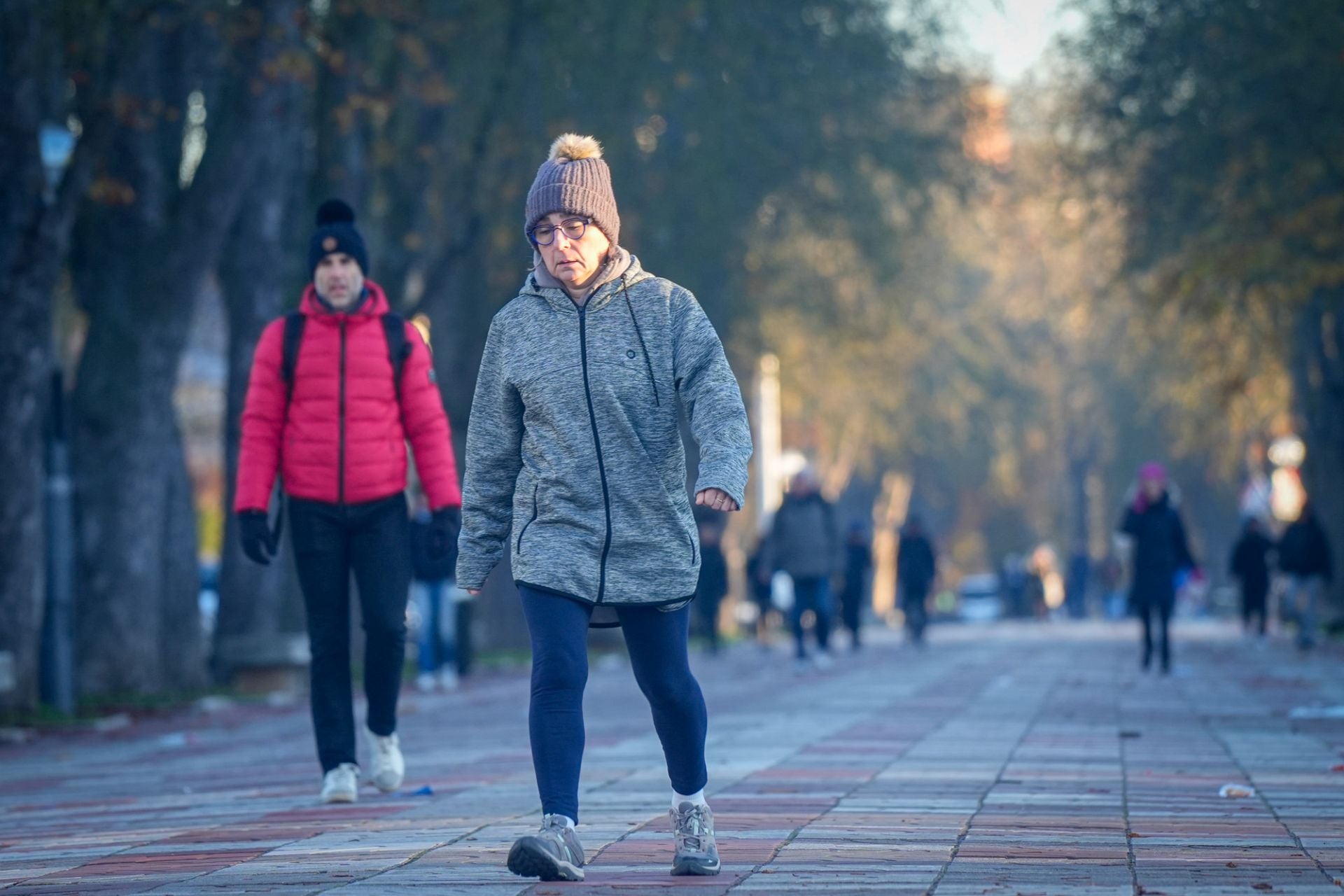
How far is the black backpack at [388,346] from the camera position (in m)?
8.45

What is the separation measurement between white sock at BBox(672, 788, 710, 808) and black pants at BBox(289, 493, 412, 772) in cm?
245

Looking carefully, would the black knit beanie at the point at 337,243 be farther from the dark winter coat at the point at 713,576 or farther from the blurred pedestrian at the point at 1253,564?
the blurred pedestrian at the point at 1253,564

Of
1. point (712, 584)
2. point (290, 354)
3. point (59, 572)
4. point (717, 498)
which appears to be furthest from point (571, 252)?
point (712, 584)

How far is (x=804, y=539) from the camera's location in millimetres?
21578

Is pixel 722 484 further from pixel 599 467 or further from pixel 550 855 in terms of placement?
pixel 550 855

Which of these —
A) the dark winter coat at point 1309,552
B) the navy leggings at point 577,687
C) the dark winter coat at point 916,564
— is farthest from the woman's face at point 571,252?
the dark winter coat at point 916,564

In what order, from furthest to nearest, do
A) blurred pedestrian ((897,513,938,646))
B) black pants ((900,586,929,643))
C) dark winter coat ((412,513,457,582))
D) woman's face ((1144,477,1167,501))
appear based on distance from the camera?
blurred pedestrian ((897,513,938,646)) → black pants ((900,586,929,643)) → woman's face ((1144,477,1167,501)) → dark winter coat ((412,513,457,582))

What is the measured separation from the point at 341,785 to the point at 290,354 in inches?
63.4

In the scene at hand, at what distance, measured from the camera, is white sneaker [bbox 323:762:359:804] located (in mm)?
8336

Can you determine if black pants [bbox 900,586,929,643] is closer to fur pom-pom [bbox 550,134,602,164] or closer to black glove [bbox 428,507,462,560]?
black glove [bbox 428,507,462,560]

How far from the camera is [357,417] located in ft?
27.7

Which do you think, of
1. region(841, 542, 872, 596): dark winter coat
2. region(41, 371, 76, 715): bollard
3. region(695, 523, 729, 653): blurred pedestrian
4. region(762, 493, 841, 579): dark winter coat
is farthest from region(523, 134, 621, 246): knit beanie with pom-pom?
region(841, 542, 872, 596): dark winter coat

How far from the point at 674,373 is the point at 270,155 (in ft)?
44.3

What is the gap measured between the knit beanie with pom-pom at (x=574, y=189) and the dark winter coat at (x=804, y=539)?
15385mm
